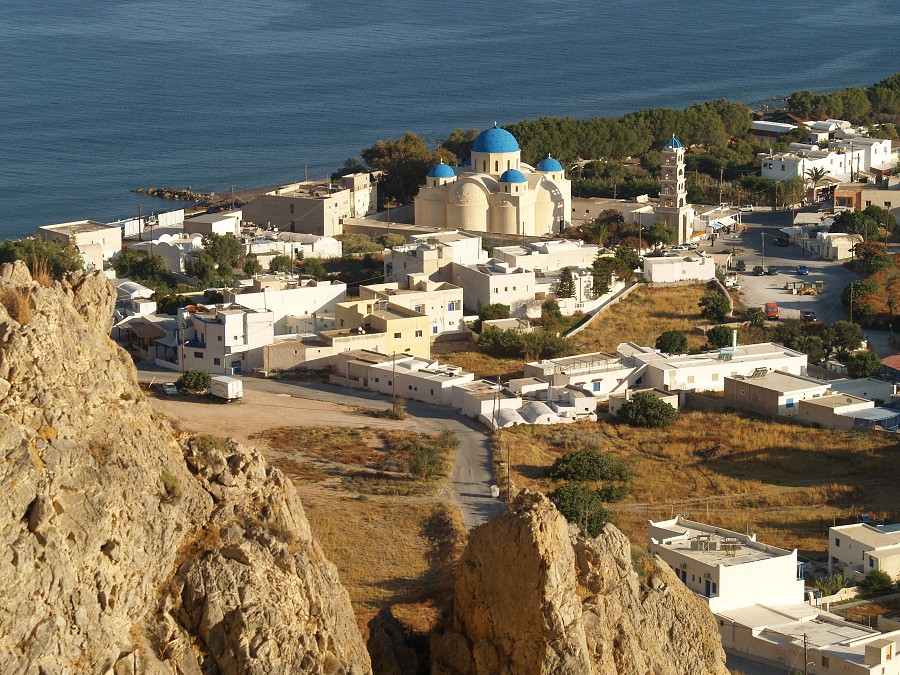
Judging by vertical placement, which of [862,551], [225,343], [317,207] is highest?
[317,207]

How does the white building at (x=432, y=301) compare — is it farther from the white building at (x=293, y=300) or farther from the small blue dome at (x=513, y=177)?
the small blue dome at (x=513, y=177)

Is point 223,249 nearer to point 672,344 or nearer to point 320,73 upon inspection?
point 672,344

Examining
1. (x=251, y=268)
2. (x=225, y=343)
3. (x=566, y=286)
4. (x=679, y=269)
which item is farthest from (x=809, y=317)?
(x=225, y=343)

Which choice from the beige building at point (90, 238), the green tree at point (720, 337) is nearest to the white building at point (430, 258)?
the green tree at point (720, 337)

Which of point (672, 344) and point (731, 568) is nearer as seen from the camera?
point (731, 568)

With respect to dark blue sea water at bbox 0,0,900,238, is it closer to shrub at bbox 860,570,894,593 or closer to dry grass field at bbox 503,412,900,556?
dry grass field at bbox 503,412,900,556

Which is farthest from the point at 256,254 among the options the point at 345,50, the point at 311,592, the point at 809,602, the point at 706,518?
the point at 345,50
